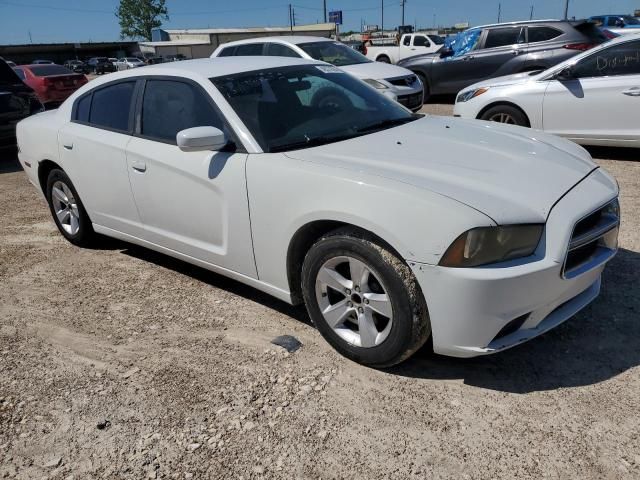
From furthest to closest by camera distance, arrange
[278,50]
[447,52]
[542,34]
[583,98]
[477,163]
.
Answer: [447,52] → [542,34] → [278,50] → [583,98] → [477,163]

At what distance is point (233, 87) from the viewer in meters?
3.56

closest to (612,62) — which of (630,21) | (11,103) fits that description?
(11,103)

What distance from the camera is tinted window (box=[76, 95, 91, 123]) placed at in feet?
14.8

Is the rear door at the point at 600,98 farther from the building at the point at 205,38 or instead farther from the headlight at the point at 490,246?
the building at the point at 205,38

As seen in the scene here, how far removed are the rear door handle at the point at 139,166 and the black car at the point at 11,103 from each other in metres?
6.25

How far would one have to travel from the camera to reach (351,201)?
2695mm

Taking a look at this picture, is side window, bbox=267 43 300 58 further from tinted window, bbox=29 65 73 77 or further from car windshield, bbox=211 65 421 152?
tinted window, bbox=29 65 73 77

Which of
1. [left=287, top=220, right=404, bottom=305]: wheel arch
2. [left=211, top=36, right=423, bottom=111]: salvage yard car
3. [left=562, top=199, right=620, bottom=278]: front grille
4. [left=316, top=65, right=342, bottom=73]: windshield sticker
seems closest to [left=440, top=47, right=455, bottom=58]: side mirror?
[left=211, top=36, right=423, bottom=111]: salvage yard car

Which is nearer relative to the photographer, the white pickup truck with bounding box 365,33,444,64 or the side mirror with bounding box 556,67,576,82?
the side mirror with bounding box 556,67,576,82

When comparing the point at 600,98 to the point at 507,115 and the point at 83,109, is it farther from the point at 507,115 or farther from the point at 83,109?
the point at 83,109

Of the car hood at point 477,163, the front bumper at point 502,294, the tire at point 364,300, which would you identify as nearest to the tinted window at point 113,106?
the car hood at point 477,163

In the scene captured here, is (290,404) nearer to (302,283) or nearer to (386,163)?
(302,283)

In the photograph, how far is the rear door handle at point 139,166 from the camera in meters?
3.76

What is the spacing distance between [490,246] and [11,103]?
8779mm
